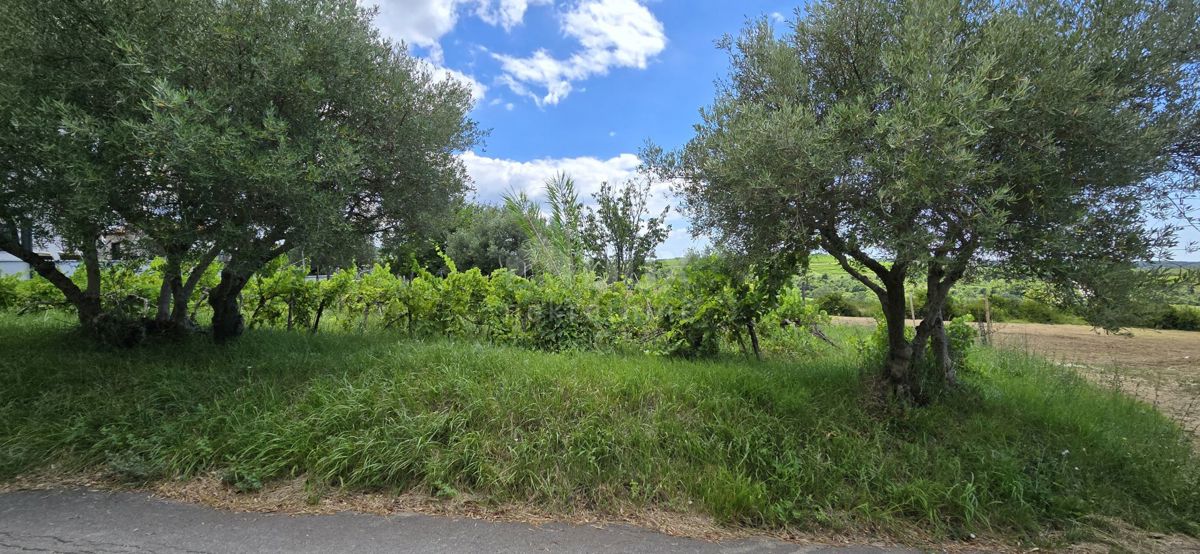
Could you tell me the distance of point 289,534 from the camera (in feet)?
9.95

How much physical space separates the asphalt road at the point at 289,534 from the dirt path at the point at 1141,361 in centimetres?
338

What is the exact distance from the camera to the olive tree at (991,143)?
3086 mm

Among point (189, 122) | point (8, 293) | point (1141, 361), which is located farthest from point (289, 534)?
point (1141, 361)

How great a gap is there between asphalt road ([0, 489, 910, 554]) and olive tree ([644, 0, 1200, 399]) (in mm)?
2041

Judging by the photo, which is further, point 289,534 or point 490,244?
point 490,244

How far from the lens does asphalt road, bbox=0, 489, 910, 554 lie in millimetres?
2912

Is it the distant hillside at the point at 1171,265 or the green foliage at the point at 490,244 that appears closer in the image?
the distant hillside at the point at 1171,265

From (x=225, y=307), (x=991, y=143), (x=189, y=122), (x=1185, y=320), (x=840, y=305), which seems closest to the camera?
(x=991, y=143)

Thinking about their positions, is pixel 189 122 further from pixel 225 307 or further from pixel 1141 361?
pixel 1141 361

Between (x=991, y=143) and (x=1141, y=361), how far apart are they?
27.9ft

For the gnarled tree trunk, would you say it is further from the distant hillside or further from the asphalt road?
the distant hillside

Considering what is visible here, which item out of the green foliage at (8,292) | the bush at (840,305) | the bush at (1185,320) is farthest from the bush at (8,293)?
the bush at (1185,320)

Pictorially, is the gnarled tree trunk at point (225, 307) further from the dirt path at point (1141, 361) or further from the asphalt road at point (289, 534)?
the dirt path at point (1141, 361)

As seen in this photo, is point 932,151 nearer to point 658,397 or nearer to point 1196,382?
point 658,397
